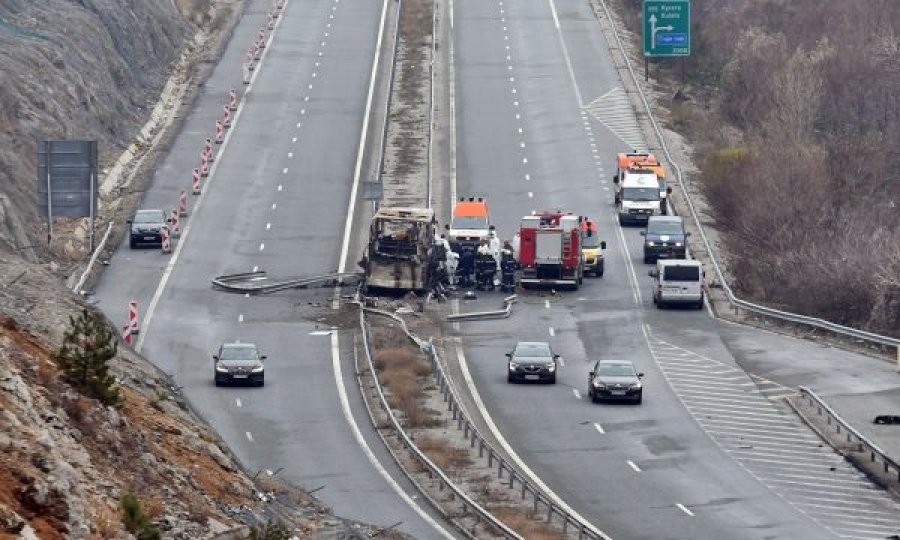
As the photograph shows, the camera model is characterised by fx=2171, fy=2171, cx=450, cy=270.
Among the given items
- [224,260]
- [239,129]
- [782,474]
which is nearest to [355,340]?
[224,260]

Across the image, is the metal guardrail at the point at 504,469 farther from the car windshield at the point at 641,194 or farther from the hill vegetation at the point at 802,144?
the car windshield at the point at 641,194

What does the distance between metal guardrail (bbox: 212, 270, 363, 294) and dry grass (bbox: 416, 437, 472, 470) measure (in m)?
19.7

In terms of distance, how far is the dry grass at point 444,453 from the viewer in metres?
47.1

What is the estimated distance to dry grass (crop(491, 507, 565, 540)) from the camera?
39594 millimetres

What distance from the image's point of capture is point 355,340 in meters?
61.6

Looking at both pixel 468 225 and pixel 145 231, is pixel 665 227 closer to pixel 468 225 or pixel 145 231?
pixel 468 225

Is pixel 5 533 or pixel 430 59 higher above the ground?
pixel 5 533

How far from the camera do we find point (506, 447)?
49.0 m

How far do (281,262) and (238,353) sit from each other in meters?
17.3

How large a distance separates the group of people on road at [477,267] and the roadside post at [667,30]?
35.3 m

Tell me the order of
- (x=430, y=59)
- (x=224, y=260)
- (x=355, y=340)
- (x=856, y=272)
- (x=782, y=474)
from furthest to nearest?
(x=430, y=59) < (x=224, y=260) < (x=856, y=272) < (x=355, y=340) < (x=782, y=474)

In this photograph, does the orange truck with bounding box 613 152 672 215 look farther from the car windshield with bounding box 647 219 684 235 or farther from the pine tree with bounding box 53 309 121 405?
the pine tree with bounding box 53 309 121 405

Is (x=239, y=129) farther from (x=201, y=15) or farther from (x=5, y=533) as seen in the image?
(x=5, y=533)

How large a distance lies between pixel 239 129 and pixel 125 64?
8.53 metres
